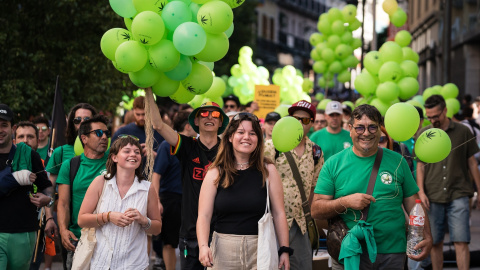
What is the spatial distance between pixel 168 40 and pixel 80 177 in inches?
58.2

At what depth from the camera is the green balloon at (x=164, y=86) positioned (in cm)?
651

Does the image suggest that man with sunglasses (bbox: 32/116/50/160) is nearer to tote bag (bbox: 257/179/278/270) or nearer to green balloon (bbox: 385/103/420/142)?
green balloon (bbox: 385/103/420/142)

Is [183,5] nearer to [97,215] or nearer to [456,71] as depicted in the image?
[97,215]

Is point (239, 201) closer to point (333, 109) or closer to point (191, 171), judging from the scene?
point (191, 171)

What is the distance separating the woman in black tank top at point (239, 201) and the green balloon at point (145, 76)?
1.03 meters

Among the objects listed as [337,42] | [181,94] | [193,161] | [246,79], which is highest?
[337,42]

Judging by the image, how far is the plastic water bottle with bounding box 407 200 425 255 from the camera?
5629 mm

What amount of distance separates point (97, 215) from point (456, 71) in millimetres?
23627

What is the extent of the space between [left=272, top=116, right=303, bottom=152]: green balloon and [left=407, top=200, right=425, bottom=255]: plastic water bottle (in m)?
1.29

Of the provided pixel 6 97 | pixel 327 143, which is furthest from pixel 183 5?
pixel 6 97

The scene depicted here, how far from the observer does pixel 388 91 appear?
10.8m

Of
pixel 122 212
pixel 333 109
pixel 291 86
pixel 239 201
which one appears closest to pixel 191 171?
pixel 122 212

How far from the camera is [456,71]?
2764 centimetres

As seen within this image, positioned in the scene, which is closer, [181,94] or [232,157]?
[232,157]
